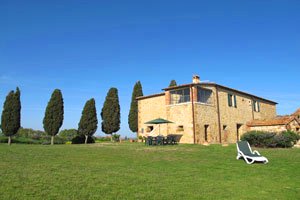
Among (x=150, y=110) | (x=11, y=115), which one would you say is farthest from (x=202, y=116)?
(x=11, y=115)

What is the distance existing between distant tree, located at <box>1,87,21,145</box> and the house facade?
43.3 ft

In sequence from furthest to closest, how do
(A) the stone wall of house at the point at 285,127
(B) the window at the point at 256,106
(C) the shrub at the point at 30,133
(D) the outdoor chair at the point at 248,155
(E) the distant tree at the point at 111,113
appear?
1. (C) the shrub at the point at 30,133
2. (E) the distant tree at the point at 111,113
3. (B) the window at the point at 256,106
4. (A) the stone wall of house at the point at 285,127
5. (D) the outdoor chair at the point at 248,155

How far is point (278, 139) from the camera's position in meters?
17.8

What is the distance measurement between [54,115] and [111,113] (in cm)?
770

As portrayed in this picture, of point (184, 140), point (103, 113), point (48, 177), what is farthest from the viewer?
point (103, 113)

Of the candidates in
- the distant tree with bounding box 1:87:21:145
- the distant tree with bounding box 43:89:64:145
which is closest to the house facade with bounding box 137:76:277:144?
the distant tree with bounding box 43:89:64:145

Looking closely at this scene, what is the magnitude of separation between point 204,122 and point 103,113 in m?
15.6

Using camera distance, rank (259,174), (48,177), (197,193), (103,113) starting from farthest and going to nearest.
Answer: (103,113), (259,174), (48,177), (197,193)

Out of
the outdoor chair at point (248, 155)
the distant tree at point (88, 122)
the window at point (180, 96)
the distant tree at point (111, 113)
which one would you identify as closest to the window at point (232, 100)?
the window at point (180, 96)

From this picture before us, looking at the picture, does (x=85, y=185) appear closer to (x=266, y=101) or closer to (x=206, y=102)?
(x=206, y=102)

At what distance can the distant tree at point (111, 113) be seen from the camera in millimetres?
33875

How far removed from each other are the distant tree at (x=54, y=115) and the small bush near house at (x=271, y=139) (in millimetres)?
20182

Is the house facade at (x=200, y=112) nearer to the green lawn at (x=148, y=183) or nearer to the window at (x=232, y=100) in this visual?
the window at (x=232, y=100)

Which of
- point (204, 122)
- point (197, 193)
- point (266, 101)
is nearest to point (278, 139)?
point (204, 122)
